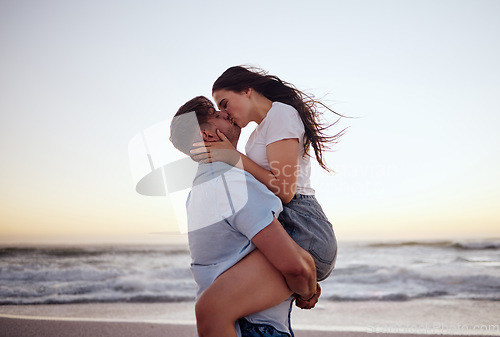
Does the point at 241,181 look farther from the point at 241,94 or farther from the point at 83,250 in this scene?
the point at 83,250

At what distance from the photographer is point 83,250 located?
1416cm

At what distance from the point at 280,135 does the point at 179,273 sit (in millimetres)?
9280

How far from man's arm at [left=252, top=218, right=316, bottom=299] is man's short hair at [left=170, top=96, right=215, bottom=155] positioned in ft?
2.18

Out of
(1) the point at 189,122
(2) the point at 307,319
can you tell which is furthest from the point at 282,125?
(2) the point at 307,319

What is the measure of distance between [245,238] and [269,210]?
0.60 ft

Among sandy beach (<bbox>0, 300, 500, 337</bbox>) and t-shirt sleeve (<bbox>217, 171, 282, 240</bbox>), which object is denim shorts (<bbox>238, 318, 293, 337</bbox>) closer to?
t-shirt sleeve (<bbox>217, 171, 282, 240</bbox>)

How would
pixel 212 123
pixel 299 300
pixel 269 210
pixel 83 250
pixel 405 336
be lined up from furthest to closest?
pixel 83 250 → pixel 405 336 → pixel 212 123 → pixel 299 300 → pixel 269 210

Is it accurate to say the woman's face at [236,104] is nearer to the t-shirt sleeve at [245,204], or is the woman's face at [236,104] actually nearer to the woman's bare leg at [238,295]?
the t-shirt sleeve at [245,204]

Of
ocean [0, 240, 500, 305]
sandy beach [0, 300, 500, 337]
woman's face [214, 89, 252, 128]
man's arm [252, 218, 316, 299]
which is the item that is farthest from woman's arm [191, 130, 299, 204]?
ocean [0, 240, 500, 305]

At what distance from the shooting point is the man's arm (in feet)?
5.20

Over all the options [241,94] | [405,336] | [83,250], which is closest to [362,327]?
[405,336]

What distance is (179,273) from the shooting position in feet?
34.5

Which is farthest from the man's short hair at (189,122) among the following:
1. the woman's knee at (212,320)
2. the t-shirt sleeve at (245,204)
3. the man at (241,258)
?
the woman's knee at (212,320)

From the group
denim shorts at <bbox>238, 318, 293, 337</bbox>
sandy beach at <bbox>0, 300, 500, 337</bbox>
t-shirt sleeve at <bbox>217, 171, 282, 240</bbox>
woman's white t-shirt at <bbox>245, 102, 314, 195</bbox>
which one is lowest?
sandy beach at <bbox>0, 300, 500, 337</bbox>
